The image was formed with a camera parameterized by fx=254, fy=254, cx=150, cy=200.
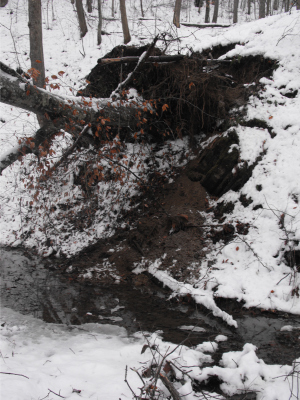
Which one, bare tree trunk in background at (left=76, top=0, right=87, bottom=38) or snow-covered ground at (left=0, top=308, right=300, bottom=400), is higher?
bare tree trunk in background at (left=76, top=0, right=87, bottom=38)

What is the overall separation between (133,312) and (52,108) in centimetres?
389

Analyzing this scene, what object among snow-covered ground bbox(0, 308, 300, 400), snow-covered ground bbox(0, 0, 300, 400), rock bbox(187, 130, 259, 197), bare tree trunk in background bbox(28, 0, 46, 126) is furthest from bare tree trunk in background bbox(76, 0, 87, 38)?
snow-covered ground bbox(0, 308, 300, 400)

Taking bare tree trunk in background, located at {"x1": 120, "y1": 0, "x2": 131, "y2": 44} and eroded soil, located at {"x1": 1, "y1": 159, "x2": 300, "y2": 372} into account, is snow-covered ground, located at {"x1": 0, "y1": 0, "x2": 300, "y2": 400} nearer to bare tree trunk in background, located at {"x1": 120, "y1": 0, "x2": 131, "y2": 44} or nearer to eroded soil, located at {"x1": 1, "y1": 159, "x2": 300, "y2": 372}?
eroded soil, located at {"x1": 1, "y1": 159, "x2": 300, "y2": 372}

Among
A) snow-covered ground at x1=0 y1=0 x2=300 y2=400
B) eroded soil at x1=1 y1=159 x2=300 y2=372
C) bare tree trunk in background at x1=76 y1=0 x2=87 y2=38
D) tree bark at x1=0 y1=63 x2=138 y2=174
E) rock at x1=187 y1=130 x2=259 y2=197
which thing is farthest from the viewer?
bare tree trunk in background at x1=76 y1=0 x2=87 y2=38

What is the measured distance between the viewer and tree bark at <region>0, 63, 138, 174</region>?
4.40 m

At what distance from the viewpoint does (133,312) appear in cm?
377

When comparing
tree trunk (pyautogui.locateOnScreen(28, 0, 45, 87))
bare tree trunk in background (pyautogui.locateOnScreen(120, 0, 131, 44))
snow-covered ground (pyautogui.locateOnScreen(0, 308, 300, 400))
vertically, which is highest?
bare tree trunk in background (pyautogui.locateOnScreen(120, 0, 131, 44))

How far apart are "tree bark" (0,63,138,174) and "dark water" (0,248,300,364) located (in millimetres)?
2686

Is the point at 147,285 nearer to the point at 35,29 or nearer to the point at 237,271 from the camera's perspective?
the point at 237,271

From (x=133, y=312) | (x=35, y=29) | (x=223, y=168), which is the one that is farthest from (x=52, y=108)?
(x=35, y=29)

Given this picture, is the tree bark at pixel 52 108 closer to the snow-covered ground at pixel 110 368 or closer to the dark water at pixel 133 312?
the dark water at pixel 133 312

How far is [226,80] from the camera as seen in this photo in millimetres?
6461

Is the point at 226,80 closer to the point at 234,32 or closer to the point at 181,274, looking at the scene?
the point at 234,32

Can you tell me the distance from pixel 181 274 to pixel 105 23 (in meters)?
18.0
